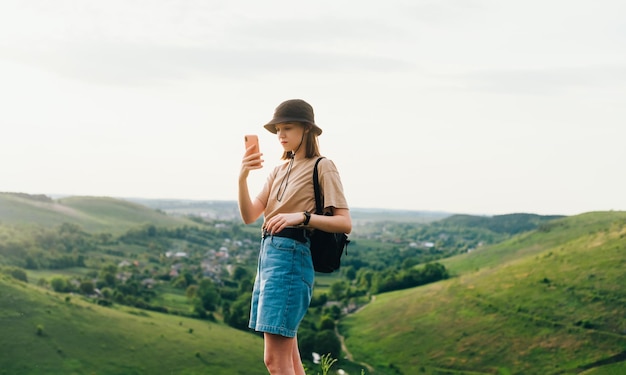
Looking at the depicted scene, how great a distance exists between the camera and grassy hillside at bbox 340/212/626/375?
281 ft

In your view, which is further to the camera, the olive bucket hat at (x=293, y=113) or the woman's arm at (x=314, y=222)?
the olive bucket hat at (x=293, y=113)

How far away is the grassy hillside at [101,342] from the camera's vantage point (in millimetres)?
80125

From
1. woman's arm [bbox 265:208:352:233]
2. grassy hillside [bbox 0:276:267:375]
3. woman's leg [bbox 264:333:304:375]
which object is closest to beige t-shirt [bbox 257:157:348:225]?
woman's arm [bbox 265:208:352:233]

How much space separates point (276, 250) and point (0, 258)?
15481 centimetres

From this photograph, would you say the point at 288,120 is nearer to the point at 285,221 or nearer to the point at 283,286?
the point at 285,221

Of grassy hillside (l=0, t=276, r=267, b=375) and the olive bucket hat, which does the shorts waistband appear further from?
grassy hillside (l=0, t=276, r=267, b=375)

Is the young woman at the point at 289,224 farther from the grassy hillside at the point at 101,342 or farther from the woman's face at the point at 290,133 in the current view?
the grassy hillside at the point at 101,342

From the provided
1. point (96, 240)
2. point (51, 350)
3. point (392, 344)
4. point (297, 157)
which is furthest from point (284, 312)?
point (96, 240)

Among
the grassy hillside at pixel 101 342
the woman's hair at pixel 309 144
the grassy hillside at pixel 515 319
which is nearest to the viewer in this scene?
the woman's hair at pixel 309 144

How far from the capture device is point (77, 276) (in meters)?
135

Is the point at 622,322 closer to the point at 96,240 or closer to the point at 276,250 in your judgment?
the point at 276,250

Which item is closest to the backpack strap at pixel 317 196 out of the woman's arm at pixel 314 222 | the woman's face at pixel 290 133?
the woman's arm at pixel 314 222

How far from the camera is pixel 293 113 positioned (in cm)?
489

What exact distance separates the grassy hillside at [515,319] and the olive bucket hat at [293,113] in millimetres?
84992
